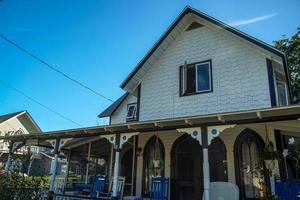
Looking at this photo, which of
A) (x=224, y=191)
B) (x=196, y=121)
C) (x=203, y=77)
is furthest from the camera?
(x=203, y=77)

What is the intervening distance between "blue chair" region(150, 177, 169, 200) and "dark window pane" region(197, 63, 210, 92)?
11.8ft

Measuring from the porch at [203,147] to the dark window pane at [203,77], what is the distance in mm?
1793

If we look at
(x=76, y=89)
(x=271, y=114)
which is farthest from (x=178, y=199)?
(x=76, y=89)

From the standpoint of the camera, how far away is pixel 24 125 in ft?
102

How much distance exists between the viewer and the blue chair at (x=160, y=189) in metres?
7.94

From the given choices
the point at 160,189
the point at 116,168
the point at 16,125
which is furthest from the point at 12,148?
the point at 16,125

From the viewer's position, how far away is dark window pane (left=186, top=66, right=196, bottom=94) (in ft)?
32.1

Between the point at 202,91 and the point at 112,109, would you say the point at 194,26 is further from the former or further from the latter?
the point at 112,109

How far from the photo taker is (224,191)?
24.7 ft

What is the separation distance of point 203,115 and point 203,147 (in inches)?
33.5

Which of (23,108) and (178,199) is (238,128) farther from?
(23,108)

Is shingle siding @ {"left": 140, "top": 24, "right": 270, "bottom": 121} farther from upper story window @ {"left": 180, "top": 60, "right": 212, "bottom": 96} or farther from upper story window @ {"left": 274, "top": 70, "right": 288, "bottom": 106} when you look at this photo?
upper story window @ {"left": 274, "top": 70, "right": 288, "bottom": 106}

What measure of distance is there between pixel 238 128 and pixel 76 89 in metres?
14.7

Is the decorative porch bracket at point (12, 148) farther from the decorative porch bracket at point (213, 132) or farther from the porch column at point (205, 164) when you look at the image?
the decorative porch bracket at point (213, 132)
